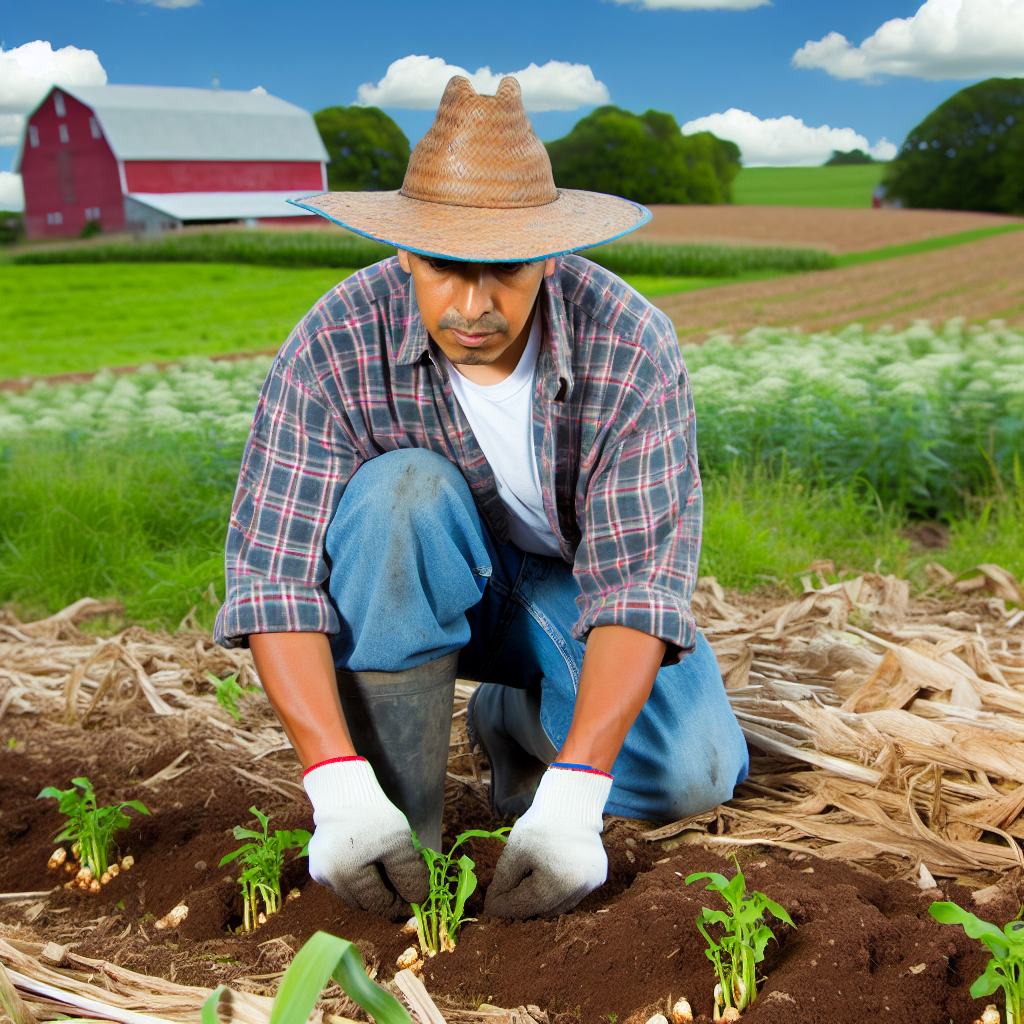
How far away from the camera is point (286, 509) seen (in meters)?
1.65

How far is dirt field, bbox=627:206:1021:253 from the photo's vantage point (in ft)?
16.6

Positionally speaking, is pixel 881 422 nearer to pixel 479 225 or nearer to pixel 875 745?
pixel 875 745

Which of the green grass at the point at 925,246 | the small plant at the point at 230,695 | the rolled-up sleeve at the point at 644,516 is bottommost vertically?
the small plant at the point at 230,695

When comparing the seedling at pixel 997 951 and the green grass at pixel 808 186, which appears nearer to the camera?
the seedling at pixel 997 951

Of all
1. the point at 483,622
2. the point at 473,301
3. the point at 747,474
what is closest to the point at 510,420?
the point at 473,301

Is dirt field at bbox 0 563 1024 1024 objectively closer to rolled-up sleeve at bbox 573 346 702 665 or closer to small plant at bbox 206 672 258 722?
small plant at bbox 206 672 258 722

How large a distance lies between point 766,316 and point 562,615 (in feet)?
12.1

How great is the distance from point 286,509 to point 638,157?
385cm

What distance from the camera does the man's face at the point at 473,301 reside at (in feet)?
4.98

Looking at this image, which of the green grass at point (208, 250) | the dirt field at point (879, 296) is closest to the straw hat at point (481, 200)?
the dirt field at point (879, 296)

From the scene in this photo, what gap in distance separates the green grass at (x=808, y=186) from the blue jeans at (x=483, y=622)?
391 centimetres

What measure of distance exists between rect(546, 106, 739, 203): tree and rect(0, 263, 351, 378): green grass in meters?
1.44

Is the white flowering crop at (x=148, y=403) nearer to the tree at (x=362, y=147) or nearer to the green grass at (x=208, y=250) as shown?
the green grass at (x=208, y=250)

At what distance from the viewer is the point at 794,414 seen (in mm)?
4090
